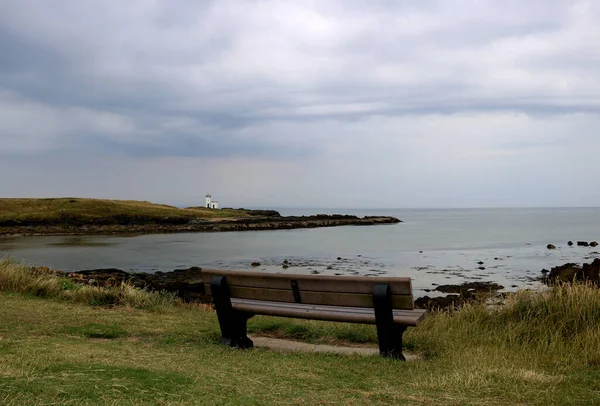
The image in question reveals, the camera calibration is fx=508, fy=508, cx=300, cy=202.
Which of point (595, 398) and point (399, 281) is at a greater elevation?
point (399, 281)

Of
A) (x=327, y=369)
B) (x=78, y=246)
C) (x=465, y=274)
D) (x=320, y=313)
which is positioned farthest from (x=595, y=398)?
(x=78, y=246)

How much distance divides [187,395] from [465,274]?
2133 cm

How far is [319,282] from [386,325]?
0.87m

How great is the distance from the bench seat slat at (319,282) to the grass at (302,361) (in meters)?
0.76

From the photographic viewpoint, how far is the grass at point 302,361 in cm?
393

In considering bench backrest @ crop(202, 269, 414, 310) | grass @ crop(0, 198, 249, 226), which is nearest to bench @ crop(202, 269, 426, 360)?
bench backrest @ crop(202, 269, 414, 310)

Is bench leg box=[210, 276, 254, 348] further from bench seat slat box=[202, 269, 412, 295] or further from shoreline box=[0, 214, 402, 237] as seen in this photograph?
shoreline box=[0, 214, 402, 237]

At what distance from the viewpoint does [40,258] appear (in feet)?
98.6

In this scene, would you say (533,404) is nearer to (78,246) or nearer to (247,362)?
(247,362)

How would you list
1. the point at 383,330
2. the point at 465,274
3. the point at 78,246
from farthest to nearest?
the point at 78,246, the point at 465,274, the point at 383,330

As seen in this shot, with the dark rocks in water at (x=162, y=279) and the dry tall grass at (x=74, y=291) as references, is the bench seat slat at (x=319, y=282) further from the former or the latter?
the dark rocks in water at (x=162, y=279)

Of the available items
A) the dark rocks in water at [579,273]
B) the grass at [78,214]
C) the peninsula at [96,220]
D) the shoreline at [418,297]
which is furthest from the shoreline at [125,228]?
the dark rocks in water at [579,273]

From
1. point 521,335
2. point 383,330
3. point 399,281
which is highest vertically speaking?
point 399,281

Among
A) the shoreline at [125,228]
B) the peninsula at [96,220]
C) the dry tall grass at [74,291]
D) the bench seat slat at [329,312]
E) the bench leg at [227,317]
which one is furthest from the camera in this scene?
the peninsula at [96,220]
